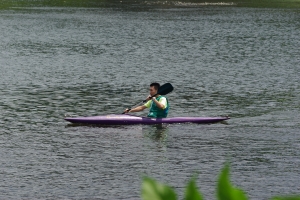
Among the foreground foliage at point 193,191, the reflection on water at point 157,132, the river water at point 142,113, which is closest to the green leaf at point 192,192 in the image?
the foreground foliage at point 193,191

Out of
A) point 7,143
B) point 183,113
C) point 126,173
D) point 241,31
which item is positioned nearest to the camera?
point 126,173

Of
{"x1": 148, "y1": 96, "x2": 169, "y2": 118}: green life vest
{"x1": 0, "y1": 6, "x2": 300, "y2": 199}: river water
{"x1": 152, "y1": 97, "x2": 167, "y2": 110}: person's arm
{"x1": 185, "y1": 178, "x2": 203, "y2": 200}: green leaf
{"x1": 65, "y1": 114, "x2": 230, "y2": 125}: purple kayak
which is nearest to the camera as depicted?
{"x1": 185, "y1": 178, "x2": 203, "y2": 200}: green leaf

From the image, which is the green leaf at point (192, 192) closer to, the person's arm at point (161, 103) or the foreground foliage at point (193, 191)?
the foreground foliage at point (193, 191)

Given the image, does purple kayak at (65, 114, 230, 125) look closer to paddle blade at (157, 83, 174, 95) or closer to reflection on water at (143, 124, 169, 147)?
reflection on water at (143, 124, 169, 147)

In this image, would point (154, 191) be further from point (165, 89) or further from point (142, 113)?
point (142, 113)

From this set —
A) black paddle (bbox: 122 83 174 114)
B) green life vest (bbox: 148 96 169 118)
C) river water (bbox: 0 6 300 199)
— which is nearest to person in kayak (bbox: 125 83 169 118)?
green life vest (bbox: 148 96 169 118)

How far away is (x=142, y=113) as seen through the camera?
1257 inches

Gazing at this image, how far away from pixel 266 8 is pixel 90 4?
32.6 metres

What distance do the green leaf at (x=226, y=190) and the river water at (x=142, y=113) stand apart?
1.35 feet

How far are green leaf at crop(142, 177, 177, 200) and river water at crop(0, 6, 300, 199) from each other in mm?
375

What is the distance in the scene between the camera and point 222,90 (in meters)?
40.3

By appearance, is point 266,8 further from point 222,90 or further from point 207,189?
point 207,189

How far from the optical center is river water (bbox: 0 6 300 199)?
2031 cm

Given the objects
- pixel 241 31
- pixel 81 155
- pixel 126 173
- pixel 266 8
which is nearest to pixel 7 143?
pixel 81 155
